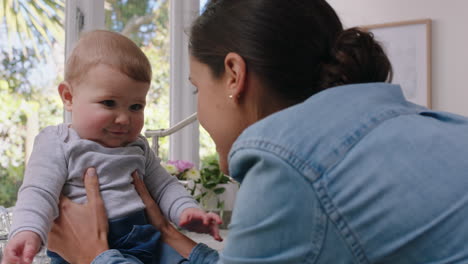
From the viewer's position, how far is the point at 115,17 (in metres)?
2.37

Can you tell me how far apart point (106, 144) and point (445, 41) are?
2.48 meters

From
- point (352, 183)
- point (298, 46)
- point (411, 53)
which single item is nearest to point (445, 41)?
point (411, 53)

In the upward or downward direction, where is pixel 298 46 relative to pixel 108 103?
upward

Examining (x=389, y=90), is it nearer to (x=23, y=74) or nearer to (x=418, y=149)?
(x=418, y=149)

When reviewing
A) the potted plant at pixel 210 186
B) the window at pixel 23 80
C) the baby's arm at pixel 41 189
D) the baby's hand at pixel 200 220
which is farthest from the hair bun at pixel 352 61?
the potted plant at pixel 210 186

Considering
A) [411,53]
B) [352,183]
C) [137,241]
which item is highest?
[411,53]

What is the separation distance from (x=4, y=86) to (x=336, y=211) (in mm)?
1429

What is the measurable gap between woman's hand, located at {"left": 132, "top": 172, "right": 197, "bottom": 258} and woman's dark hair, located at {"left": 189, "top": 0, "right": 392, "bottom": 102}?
0.46 meters

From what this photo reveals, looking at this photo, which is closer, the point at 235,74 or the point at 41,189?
the point at 235,74

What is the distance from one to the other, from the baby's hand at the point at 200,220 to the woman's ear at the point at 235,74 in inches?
15.8

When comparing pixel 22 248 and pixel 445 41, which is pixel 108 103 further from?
pixel 445 41

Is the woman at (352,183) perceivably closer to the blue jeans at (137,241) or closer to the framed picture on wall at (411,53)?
the blue jeans at (137,241)

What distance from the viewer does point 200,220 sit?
1268 millimetres

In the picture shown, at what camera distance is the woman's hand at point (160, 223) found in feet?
4.12
